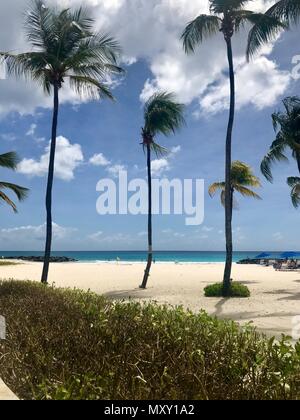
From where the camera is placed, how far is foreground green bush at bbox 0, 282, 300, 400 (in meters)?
4.18

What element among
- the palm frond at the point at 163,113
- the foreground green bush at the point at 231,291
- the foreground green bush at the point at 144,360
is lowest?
the foreground green bush at the point at 231,291

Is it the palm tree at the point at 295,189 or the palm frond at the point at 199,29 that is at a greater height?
the palm frond at the point at 199,29

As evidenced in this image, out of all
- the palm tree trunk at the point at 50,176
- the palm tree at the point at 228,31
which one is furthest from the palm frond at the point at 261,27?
the palm tree trunk at the point at 50,176

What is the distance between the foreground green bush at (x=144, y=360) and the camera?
4.18 m

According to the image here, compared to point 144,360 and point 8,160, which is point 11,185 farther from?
point 144,360

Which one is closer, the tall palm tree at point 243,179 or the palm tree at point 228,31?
the palm tree at point 228,31

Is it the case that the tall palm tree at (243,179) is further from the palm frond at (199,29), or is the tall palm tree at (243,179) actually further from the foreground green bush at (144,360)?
the foreground green bush at (144,360)

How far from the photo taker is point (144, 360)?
5.02 metres

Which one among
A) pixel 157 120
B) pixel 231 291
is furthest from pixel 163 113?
pixel 231 291

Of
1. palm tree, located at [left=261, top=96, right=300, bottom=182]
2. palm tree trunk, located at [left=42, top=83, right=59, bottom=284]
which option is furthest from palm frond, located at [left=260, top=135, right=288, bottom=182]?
palm tree trunk, located at [left=42, top=83, right=59, bottom=284]

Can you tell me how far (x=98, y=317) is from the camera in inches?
292

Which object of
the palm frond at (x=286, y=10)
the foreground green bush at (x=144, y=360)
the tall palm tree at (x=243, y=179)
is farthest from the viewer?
the tall palm tree at (x=243, y=179)
